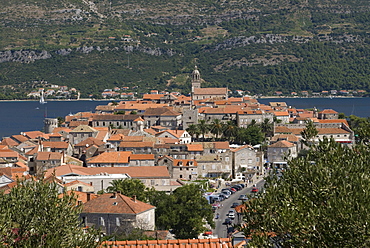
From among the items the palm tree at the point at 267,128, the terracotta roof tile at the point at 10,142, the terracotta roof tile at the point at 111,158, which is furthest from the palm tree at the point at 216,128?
the terracotta roof tile at the point at 10,142

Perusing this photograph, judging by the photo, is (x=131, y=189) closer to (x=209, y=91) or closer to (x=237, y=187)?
(x=237, y=187)

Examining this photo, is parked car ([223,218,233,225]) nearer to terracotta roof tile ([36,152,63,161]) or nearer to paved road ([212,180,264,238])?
paved road ([212,180,264,238])

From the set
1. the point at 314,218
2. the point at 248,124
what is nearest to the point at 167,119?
the point at 248,124

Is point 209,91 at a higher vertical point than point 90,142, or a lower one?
higher

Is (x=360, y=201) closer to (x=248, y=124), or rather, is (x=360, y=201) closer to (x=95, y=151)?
(x=95, y=151)

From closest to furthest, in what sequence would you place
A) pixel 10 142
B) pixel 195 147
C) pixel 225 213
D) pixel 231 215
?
1. pixel 231 215
2. pixel 225 213
3. pixel 195 147
4. pixel 10 142

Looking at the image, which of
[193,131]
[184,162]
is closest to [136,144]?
[184,162]
